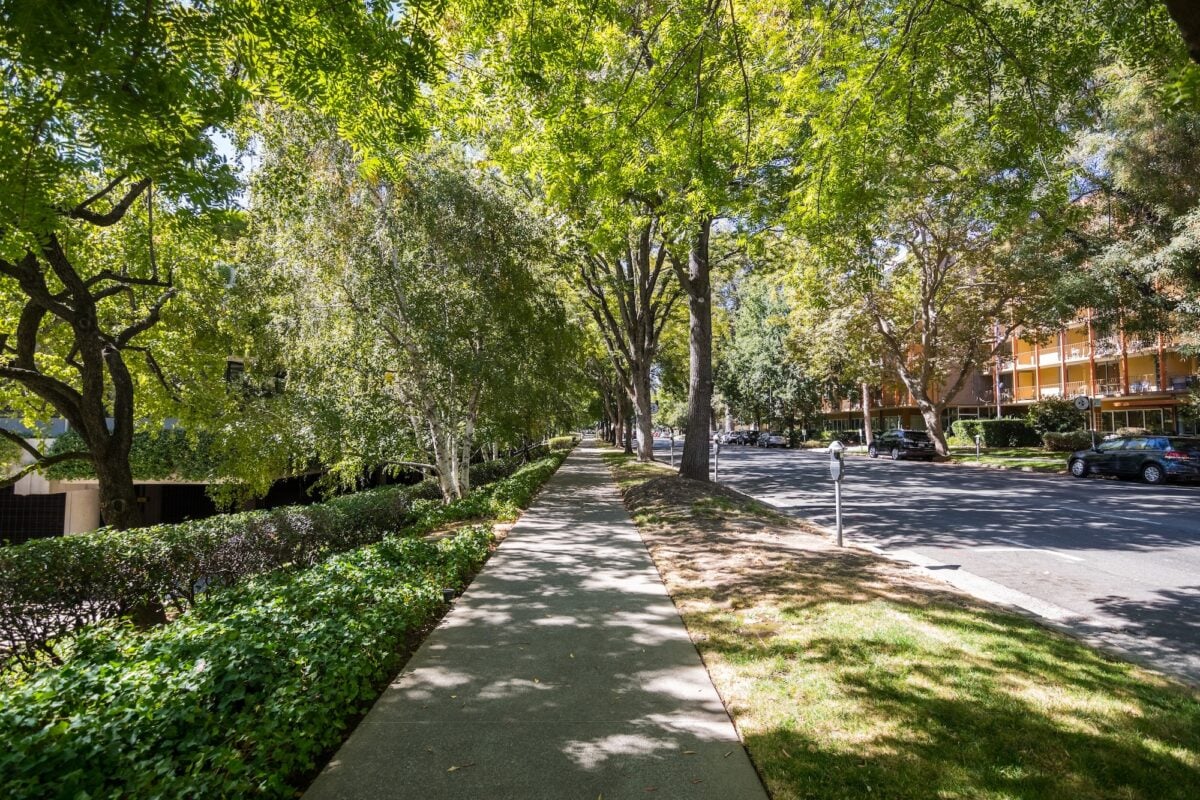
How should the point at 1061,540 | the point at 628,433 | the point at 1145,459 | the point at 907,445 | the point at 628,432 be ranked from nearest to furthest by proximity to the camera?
the point at 1061,540 < the point at 1145,459 < the point at 907,445 < the point at 628,433 < the point at 628,432

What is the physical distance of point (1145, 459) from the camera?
1819 cm

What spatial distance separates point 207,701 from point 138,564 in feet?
15.9

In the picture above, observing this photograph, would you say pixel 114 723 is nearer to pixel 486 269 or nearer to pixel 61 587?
pixel 61 587

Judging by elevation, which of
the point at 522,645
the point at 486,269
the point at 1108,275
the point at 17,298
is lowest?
the point at 522,645

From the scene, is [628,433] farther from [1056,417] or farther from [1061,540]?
[1061,540]

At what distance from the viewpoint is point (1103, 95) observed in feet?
23.0

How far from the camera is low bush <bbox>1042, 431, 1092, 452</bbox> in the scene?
2873 cm

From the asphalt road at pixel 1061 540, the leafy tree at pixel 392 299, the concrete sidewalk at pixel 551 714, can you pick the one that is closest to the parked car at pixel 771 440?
the asphalt road at pixel 1061 540

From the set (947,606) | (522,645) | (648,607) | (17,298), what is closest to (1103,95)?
(947,606)

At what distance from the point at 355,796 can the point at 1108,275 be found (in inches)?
1017

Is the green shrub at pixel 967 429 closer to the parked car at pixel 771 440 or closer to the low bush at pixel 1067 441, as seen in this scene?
the low bush at pixel 1067 441

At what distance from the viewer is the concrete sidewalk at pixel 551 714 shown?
2.98m

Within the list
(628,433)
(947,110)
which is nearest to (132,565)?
(947,110)

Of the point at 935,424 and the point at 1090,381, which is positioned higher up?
the point at 1090,381
